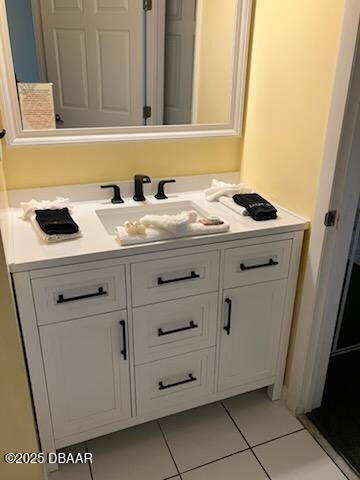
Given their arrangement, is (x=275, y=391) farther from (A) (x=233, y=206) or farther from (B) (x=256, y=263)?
(A) (x=233, y=206)

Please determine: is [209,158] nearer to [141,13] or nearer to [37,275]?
[141,13]

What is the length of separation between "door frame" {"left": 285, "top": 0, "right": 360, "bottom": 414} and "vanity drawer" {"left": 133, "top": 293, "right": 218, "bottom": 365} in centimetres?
39

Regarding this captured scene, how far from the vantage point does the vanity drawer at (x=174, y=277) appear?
1430mm

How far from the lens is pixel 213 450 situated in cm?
168

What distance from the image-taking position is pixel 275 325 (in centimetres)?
175

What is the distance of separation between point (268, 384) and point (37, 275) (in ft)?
3.80

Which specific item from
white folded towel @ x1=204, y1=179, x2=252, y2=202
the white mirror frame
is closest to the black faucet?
the white mirror frame

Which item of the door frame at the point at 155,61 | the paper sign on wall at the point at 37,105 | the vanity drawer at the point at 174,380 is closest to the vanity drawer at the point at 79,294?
the vanity drawer at the point at 174,380

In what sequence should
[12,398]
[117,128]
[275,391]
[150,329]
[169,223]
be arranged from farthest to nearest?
1. [275,391]
2. [117,128]
3. [150,329]
4. [169,223]
5. [12,398]

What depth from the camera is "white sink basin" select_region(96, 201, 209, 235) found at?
171cm

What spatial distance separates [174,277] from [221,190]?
20.9 inches

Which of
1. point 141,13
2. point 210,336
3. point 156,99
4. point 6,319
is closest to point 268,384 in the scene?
point 210,336

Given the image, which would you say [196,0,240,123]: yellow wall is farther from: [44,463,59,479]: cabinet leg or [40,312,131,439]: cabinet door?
[44,463,59,479]: cabinet leg

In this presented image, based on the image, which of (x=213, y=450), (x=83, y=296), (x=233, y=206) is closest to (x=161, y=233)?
(x=83, y=296)
